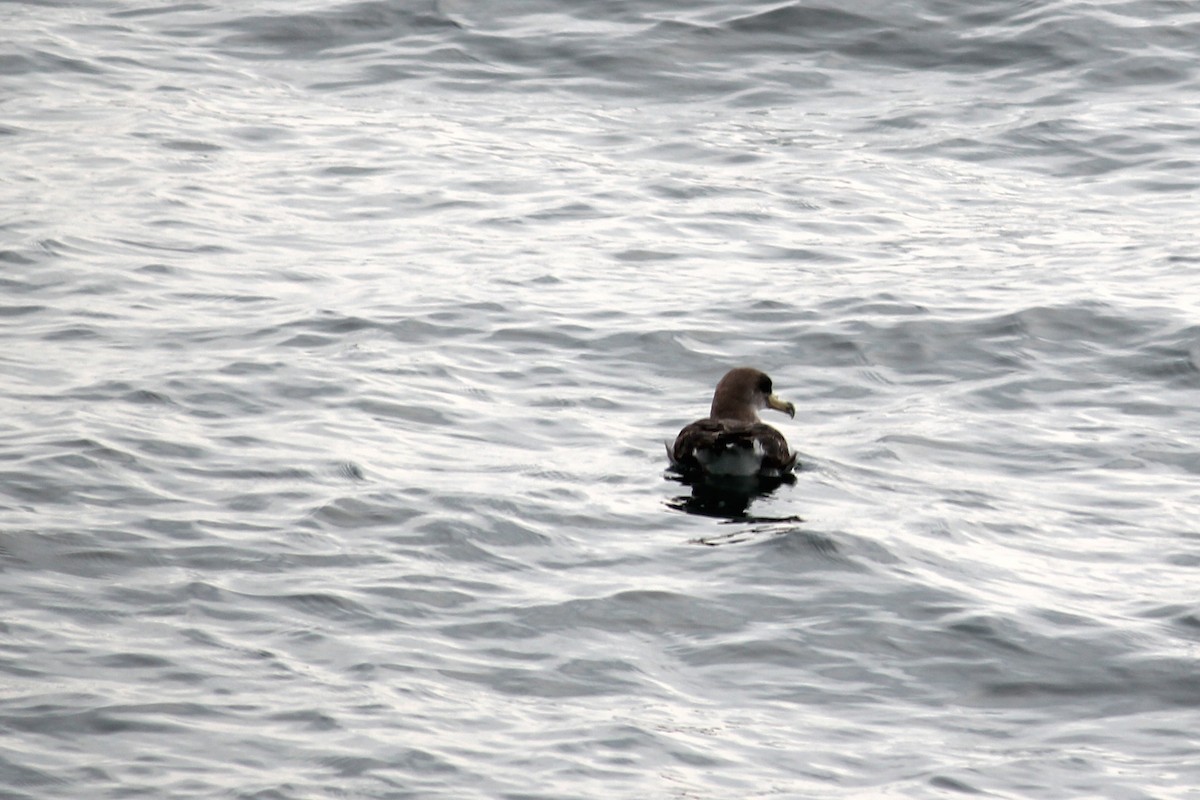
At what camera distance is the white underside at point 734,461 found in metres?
11.3

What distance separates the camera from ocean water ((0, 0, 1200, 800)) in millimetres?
7855

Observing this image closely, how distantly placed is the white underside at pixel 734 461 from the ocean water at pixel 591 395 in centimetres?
30

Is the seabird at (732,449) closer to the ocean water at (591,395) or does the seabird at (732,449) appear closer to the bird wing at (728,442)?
the bird wing at (728,442)

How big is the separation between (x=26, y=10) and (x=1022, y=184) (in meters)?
10.7

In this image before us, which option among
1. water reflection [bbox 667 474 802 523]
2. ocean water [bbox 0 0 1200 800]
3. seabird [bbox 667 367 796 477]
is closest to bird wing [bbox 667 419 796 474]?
seabird [bbox 667 367 796 477]

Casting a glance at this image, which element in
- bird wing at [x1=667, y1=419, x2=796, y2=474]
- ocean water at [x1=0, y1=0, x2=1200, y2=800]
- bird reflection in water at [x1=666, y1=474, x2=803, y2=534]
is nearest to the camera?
ocean water at [x1=0, y1=0, x2=1200, y2=800]

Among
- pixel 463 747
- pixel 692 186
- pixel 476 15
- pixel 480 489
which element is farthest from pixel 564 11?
pixel 463 747

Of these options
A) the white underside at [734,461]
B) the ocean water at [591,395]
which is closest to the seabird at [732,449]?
the white underside at [734,461]

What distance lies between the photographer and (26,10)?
2148 centimetres

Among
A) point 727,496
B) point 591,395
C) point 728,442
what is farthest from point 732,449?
point 591,395

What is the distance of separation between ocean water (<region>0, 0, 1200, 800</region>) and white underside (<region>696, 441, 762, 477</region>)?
0.97 ft

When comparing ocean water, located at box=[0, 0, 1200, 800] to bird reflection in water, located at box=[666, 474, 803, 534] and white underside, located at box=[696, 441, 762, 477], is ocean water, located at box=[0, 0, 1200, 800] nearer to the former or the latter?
bird reflection in water, located at box=[666, 474, 803, 534]

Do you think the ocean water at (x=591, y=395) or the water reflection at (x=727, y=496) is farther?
the water reflection at (x=727, y=496)

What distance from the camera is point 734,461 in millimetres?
11500
